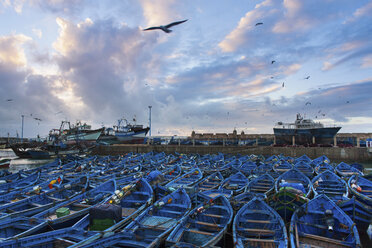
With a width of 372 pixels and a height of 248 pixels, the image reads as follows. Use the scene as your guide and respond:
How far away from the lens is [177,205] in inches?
447

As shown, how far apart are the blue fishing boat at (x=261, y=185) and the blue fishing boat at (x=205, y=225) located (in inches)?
185

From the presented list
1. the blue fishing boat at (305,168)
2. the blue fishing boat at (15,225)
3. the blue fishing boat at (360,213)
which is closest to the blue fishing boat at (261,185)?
the blue fishing boat at (360,213)

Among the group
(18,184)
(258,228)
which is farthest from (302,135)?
(18,184)

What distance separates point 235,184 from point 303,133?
136 feet

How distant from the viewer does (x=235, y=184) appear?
15930mm

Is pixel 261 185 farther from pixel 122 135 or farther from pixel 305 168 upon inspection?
pixel 122 135

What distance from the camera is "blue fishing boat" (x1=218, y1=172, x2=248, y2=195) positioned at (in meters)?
14.8

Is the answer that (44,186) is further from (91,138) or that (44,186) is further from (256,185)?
(91,138)

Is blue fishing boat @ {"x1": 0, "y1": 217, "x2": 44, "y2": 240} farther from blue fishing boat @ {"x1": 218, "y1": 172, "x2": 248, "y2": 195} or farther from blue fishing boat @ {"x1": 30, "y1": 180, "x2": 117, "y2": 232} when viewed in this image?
blue fishing boat @ {"x1": 218, "y1": 172, "x2": 248, "y2": 195}

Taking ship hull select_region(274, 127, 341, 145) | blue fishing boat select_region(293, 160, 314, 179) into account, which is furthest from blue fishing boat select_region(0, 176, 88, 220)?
ship hull select_region(274, 127, 341, 145)

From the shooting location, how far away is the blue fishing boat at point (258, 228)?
7871 millimetres

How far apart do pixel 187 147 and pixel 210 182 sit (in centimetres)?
2983

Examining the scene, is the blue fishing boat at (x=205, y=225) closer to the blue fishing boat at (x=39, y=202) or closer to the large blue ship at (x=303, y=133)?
the blue fishing boat at (x=39, y=202)

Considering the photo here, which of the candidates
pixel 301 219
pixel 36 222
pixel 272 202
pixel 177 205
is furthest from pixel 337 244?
pixel 36 222
